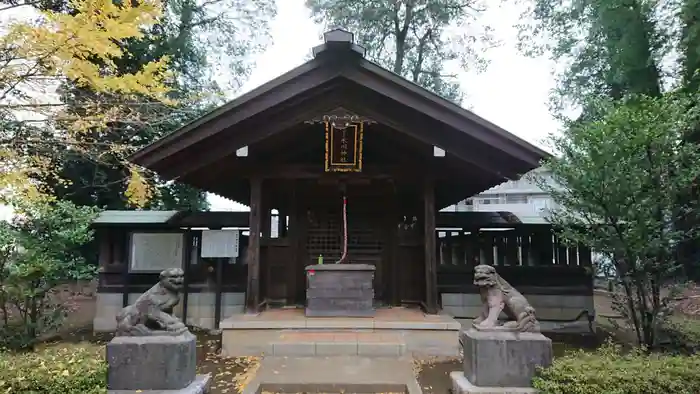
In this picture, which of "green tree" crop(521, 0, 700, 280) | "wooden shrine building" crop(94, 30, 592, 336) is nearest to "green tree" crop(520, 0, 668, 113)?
"green tree" crop(521, 0, 700, 280)

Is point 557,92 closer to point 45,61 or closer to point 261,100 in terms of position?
point 261,100

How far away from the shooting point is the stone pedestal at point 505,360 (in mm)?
4457

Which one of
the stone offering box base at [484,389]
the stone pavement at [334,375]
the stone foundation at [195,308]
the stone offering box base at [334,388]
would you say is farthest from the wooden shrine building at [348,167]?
the stone offering box base at [484,389]

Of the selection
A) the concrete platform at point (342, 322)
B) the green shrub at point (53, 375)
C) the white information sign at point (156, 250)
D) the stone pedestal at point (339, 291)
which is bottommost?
the concrete platform at point (342, 322)

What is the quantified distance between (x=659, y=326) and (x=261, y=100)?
21.8ft

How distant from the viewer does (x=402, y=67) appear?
75.9ft

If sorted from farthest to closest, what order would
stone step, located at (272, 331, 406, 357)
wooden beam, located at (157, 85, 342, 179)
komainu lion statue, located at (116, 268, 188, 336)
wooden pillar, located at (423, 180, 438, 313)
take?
wooden pillar, located at (423, 180, 438, 313) < wooden beam, located at (157, 85, 342, 179) < stone step, located at (272, 331, 406, 357) < komainu lion statue, located at (116, 268, 188, 336)

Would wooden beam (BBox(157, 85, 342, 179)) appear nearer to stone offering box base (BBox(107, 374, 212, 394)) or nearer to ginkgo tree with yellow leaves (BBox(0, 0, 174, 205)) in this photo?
ginkgo tree with yellow leaves (BBox(0, 0, 174, 205))

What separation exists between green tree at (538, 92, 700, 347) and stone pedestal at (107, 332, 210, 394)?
5.46 m

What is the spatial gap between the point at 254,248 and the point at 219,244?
1423mm

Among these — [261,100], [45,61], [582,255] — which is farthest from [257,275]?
[582,255]

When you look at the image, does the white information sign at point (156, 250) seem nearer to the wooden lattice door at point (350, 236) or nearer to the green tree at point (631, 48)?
the wooden lattice door at point (350, 236)

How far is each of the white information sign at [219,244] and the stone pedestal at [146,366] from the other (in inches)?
173

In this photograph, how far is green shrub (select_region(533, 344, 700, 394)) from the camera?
3857mm
